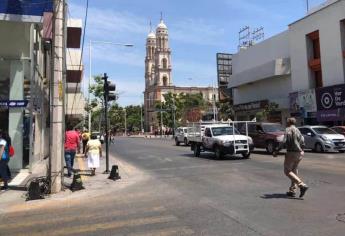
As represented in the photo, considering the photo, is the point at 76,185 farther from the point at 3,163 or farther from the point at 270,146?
the point at 270,146

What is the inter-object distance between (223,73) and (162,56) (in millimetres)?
69268

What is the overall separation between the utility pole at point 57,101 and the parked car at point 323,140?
60.8 ft

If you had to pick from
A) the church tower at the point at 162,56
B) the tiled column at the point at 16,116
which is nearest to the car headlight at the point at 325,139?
the tiled column at the point at 16,116

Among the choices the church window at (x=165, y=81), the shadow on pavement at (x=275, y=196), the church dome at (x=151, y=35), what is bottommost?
the shadow on pavement at (x=275, y=196)

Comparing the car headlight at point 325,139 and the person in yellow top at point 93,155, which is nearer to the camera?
the person in yellow top at point 93,155

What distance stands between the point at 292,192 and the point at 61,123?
255 inches

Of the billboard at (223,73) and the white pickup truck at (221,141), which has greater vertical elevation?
the billboard at (223,73)

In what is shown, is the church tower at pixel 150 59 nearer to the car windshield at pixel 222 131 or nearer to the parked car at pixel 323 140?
the parked car at pixel 323 140

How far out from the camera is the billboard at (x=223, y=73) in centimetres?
7631

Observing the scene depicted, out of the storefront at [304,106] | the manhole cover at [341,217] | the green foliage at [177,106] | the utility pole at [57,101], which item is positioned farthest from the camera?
the green foliage at [177,106]

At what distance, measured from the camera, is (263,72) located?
53.9 m

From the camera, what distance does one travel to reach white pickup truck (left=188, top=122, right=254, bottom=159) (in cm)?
2291

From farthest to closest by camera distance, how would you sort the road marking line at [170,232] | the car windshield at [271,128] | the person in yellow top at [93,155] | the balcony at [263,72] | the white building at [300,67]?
the balcony at [263,72] < the white building at [300,67] < the car windshield at [271,128] < the person in yellow top at [93,155] < the road marking line at [170,232]

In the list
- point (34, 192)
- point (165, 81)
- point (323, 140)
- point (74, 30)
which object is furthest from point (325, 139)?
point (165, 81)
